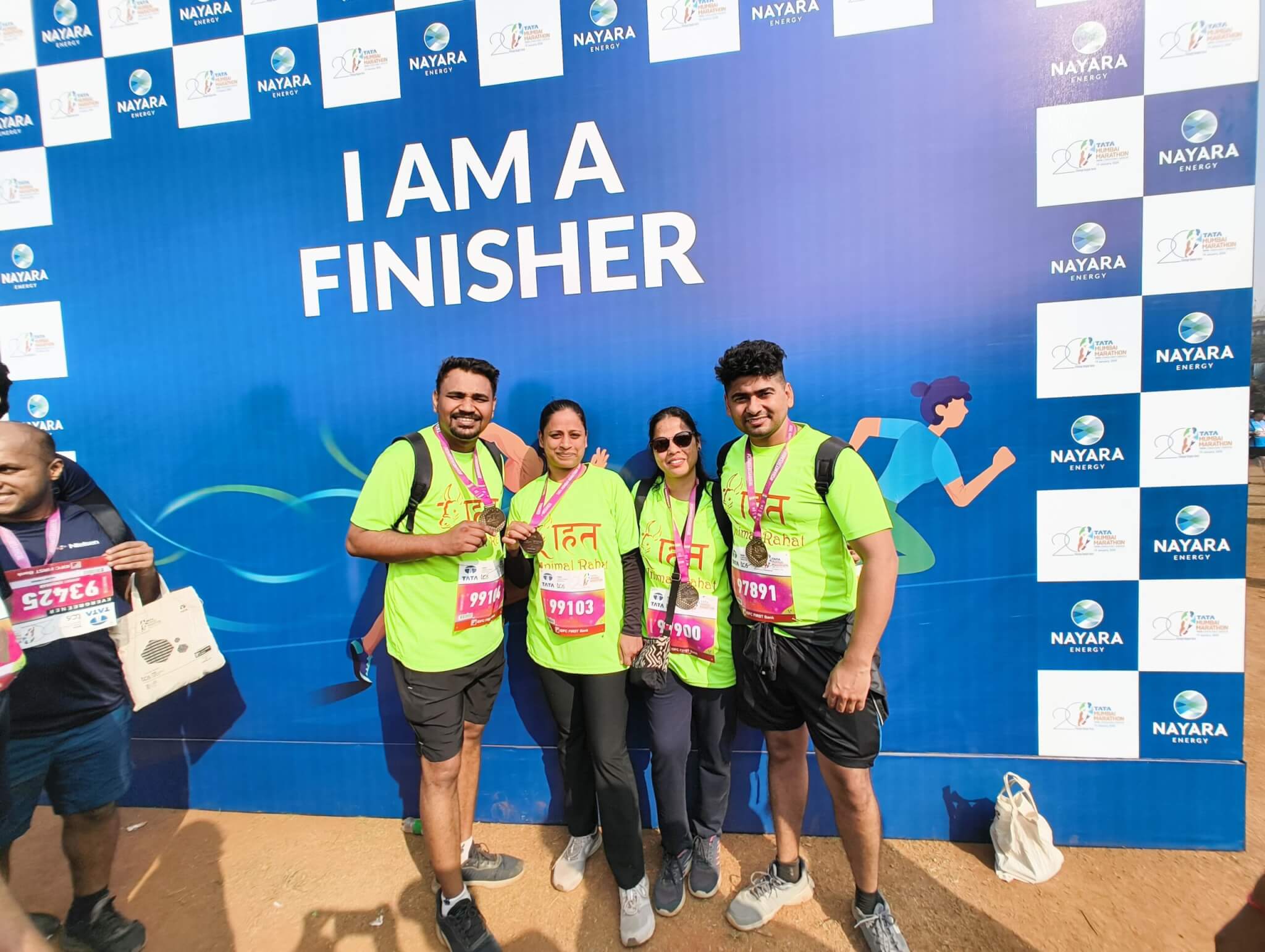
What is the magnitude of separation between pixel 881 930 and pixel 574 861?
1153mm

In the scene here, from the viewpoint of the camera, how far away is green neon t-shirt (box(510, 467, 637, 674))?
2041 mm

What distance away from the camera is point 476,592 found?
80.9 inches

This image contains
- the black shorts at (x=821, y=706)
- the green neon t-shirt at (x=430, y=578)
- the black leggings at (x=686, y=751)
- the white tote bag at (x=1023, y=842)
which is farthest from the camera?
the white tote bag at (x=1023, y=842)

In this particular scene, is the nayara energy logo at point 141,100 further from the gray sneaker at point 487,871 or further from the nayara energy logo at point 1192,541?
the nayara energy logo at point 1192,541

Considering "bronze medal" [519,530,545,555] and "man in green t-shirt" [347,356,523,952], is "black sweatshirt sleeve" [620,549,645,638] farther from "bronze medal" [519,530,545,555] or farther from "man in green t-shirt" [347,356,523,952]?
"man in green t-shirt" [347,356,523,952]

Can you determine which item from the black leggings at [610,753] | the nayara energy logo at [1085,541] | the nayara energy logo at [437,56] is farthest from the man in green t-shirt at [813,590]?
the nayara energy logo at [437,56]

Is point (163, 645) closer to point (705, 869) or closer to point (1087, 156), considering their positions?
point (705, 869)

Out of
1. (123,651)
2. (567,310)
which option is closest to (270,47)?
(567,310)

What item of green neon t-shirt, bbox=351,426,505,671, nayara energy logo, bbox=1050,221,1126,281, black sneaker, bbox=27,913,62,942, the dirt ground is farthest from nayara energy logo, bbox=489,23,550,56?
black sneaker, bbox=27,913,62,942

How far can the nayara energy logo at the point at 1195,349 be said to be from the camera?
2.15m

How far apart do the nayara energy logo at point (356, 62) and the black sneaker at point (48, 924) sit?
3.62 meters

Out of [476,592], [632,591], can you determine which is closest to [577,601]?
[632,591]

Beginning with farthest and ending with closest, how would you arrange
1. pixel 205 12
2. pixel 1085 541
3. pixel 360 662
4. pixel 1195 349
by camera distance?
pixel 360 662 < pixel 205 12 < pixel 1085 541 < pixel 1195 349

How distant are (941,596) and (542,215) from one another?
2353mm
